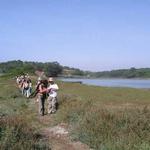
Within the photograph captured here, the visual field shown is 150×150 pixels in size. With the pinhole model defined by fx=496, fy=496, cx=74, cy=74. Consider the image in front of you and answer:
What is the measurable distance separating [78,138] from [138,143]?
9.14 feet

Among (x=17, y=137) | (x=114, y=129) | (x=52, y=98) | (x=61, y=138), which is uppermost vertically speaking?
(x=52, y=98)

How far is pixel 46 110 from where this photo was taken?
26.4 m

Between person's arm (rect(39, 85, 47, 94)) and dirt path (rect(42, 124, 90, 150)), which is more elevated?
person's arm (rect(39, 85, 47, 94))

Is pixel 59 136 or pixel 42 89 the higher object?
pixel 42 89

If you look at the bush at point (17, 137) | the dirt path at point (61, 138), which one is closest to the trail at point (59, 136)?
the dirt path at point (61, 138)

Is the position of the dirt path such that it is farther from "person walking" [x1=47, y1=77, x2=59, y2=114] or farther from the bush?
"person walking" [x1=47, y1=77, x2=59, y2=114]

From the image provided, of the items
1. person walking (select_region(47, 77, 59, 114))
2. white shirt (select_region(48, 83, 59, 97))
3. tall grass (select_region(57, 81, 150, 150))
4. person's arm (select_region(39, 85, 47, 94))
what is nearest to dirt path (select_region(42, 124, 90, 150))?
tall grass (select_region(57, 81, 150, 150))

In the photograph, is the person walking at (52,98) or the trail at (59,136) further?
the person walking at (52,98)

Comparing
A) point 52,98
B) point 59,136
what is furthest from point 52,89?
point 59,136

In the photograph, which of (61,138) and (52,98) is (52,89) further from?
(61,138)

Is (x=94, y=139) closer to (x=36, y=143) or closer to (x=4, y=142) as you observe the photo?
(x=36, y=143)

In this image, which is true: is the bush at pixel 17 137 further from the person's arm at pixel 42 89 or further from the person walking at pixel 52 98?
the person's arm at pixel 42 89

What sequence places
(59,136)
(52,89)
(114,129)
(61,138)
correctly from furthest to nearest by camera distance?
1. (52,89)
2. (59,136)
3. (61,138)
4. (114,129)

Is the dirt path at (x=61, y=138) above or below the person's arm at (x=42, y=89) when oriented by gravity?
below
